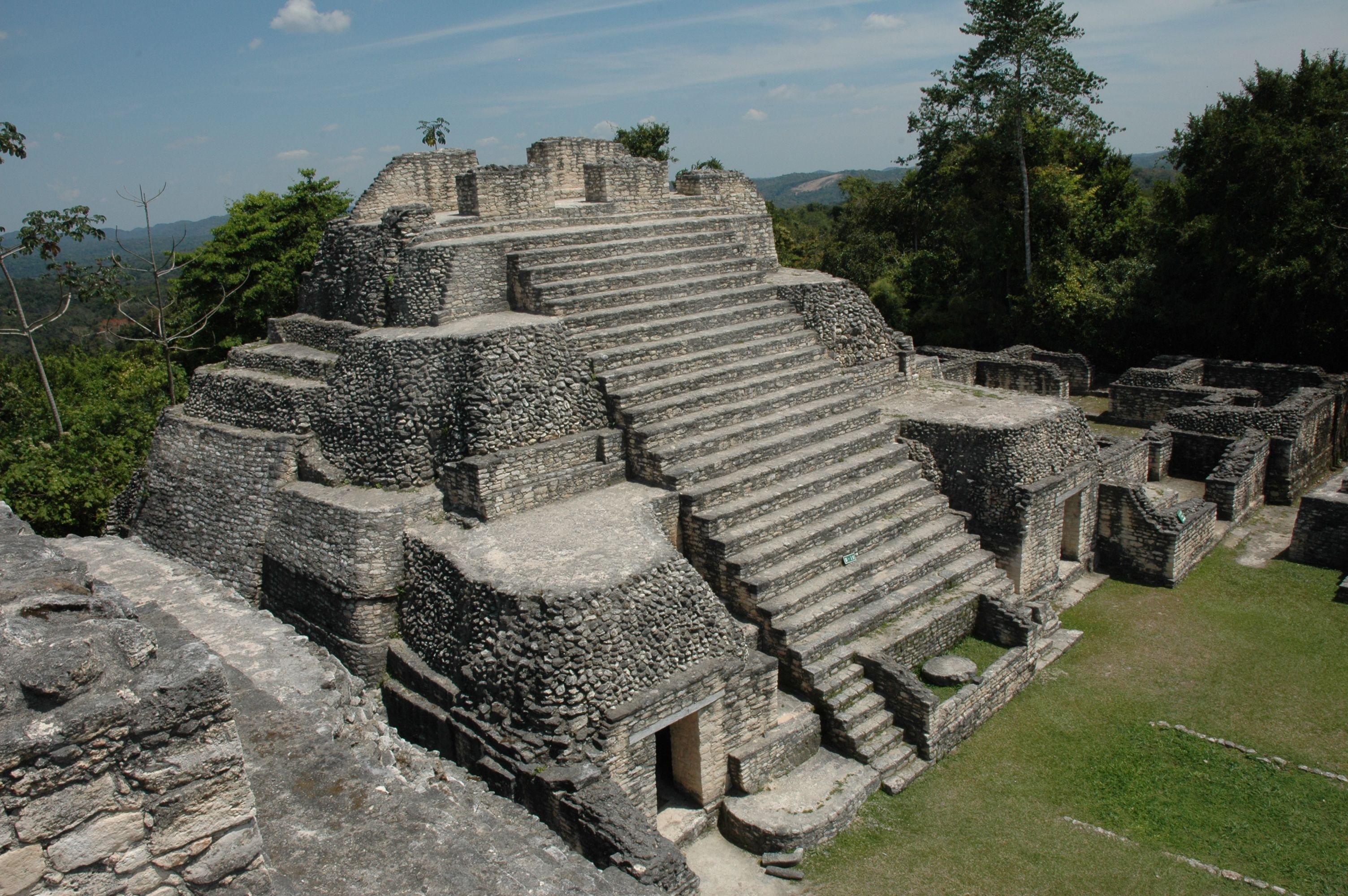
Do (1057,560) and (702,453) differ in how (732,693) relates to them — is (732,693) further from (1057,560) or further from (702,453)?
(1057,560)

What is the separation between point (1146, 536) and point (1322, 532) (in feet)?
8.45

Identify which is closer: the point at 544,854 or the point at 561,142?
the point at 544,854

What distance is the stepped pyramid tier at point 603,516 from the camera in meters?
8.23

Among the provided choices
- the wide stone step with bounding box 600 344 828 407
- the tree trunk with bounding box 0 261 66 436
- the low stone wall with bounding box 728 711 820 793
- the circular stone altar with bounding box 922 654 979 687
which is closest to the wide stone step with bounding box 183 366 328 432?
the wide stone step with bounding box 600 344 828 407

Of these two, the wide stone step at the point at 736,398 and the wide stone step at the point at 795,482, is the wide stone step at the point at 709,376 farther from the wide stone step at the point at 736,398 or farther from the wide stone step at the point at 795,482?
the wide stone step at the point at 795,482

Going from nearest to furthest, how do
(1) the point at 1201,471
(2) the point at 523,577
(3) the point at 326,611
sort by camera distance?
(2) the point at 523,577
(3) the point at 326,611
(1) the point at 1201,471

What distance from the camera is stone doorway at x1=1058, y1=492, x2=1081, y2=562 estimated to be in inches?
515

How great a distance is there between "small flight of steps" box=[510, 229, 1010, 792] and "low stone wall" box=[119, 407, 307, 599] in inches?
151

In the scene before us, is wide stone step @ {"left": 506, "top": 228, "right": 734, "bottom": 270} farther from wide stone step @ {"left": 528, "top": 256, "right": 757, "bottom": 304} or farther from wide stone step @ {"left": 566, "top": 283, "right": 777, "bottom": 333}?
wide stone step @ {"left": 566, "top": 283, "right": 777, "bottom": 333}

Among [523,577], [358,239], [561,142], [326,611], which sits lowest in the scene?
[326,611]

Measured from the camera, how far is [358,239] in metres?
13.0

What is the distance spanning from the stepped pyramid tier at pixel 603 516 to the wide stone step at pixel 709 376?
4 cm

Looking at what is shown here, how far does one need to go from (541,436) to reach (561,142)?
8993 millimetres

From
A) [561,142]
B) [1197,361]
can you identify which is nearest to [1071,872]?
[561,142]
